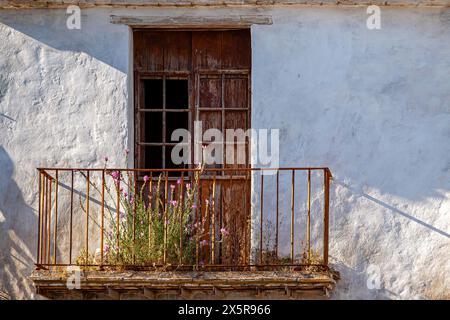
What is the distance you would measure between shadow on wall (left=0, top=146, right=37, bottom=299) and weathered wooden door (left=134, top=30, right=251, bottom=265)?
1.27 m

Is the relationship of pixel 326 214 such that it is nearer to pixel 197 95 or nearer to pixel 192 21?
pixel 197 95

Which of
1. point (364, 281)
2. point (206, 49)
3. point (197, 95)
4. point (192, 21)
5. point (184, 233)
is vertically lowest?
point (364, 281)

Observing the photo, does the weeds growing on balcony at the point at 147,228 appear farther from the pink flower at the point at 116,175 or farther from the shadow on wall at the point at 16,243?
the shadow on wall at the point at 16,243

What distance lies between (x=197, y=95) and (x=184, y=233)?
1541mm

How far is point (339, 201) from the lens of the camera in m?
12.1

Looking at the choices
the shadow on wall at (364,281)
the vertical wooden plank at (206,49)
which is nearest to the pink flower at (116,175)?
the vertical wooden plank at (206,49)

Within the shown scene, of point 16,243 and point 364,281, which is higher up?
point 16,243

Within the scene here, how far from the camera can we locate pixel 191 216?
12414 millimetres

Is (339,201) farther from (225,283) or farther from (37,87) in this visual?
(37,87)

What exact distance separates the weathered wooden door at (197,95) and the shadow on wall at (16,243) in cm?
127

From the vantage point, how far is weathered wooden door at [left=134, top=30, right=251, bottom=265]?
12.5 meters

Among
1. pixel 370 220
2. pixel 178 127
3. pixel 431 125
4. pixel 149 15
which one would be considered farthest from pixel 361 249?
pixel 149 15

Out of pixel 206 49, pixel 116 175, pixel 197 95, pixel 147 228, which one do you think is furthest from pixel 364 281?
pixel 206 49

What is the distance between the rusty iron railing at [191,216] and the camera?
11734 millimetres
